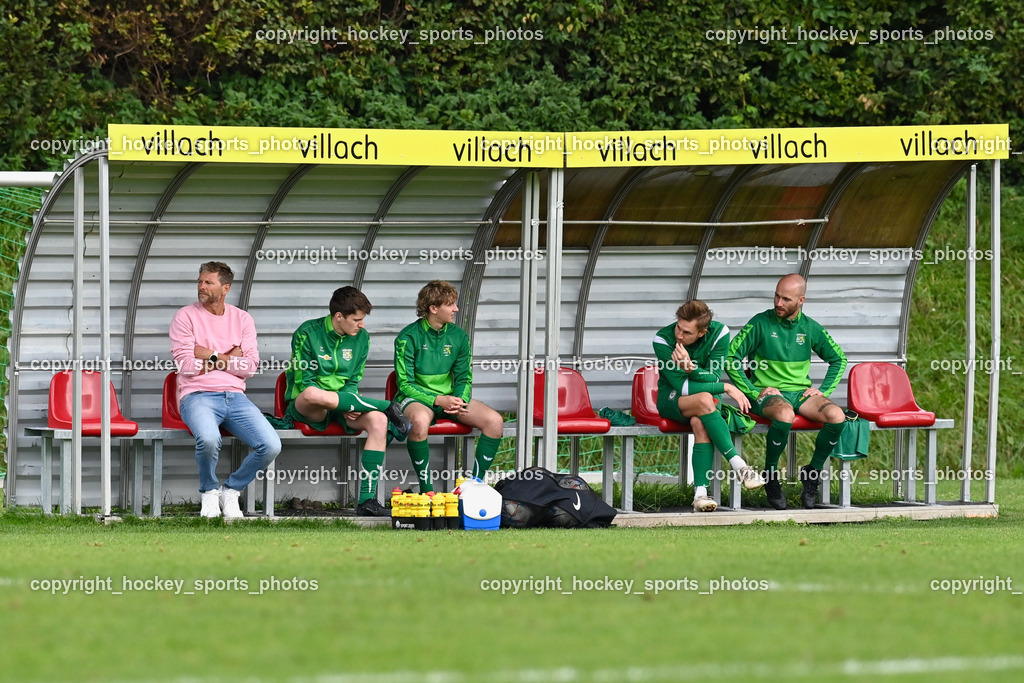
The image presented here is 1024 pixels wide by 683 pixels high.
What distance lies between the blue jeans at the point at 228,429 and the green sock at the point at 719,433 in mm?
2754

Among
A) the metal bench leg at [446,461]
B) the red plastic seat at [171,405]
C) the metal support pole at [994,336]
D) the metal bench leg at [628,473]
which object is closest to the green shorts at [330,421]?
the red plastic seat at [171,405]

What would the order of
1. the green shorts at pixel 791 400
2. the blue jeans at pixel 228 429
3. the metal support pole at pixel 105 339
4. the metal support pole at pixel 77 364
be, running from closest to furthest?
the metal support pole at pixel 105 339 → the metal support pole at pixel 77 364 → the blue jeans at pixel 228 429 → the green shorts at pixel 791 400

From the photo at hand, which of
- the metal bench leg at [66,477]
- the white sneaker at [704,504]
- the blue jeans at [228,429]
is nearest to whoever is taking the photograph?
the blue jeans at [228,429]

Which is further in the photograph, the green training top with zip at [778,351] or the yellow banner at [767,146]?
the green training top with zip at [778,351]

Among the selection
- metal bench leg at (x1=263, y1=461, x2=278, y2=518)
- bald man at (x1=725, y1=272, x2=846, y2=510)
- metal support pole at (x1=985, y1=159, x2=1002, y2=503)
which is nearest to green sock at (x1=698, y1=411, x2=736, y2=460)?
bald man at (x1=725, y1=272, x2=846, y2=510)

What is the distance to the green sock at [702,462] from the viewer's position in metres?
9.93

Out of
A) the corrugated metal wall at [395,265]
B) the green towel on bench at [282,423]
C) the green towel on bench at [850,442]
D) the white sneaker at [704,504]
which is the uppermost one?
the corrugated metal wall at [395,265]

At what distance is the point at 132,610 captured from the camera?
5168mm

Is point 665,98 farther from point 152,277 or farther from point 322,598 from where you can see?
point 322,598

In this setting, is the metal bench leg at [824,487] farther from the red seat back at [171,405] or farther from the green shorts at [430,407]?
the red seat back at [171,405]

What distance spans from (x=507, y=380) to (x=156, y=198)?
9.42 ft

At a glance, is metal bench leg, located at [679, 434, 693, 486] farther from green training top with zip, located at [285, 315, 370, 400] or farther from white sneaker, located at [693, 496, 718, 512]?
green training top with zip, located at [285, 315, 370, 400]

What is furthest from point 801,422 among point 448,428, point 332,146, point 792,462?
point 332,146

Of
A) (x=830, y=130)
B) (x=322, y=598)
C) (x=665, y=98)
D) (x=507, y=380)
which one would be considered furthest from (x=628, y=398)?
(x=665, y=98)
